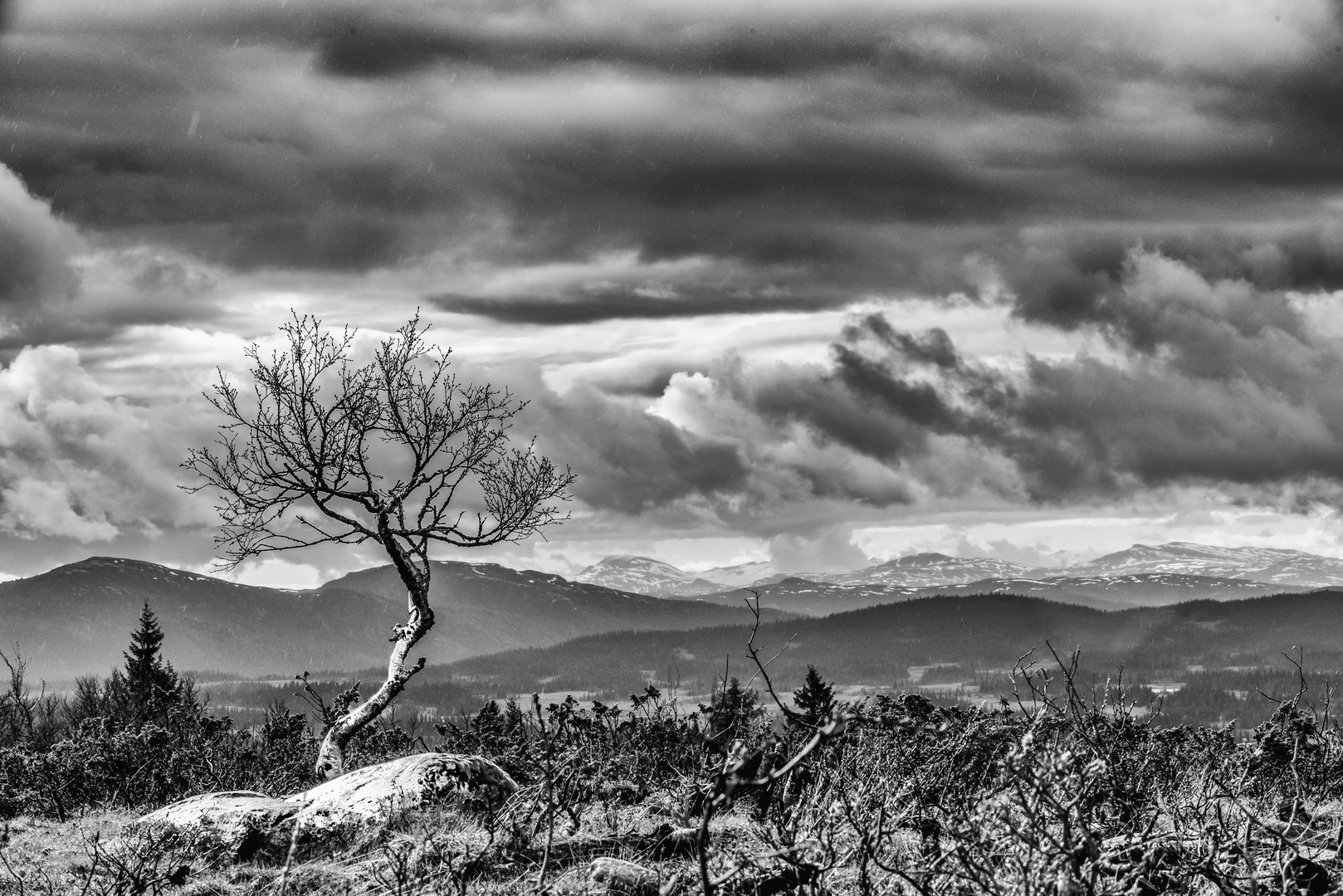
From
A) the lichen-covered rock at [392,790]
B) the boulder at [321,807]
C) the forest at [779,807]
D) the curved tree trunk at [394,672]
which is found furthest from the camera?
the curved tree trunk at [394,672]

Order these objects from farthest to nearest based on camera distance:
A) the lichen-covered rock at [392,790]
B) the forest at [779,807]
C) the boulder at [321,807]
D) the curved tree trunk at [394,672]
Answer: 1. the curved tree trunk at [394,672]
2. the lichen-covered rock at [392,790]
3. the boulder at [321,807]
4. the forest at [779,807]

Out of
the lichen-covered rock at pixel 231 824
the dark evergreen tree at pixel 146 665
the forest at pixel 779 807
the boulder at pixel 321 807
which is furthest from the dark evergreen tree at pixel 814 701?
the dark evergreen tree at pixel 146 665

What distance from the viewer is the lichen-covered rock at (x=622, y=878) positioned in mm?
6848

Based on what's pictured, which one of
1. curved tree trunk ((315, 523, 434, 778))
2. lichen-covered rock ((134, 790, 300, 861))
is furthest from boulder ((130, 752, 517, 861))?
curved tree trunk ((315, 523, 434, 778))

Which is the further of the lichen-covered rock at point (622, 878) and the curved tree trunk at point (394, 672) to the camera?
the curved tree trunk at point (394, 672)

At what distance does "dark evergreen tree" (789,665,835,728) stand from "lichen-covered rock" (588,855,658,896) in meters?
1.38

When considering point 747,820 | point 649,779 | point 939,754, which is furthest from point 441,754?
point 939,754

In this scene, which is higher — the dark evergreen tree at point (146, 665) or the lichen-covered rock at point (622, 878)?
the lichen-covered rock at point (622, 878)

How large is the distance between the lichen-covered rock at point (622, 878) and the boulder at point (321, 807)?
330 centimetres

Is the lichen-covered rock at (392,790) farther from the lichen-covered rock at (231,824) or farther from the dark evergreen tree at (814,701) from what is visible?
the dark evergreen tree at (814,701)

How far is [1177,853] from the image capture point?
6441 millimetres

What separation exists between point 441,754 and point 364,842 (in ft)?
7.61

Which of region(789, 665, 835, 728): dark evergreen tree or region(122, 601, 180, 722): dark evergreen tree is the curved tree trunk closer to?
region(789, 665, 835, 728): dark evergreen tree

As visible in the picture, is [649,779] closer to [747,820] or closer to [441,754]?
[441,754]
